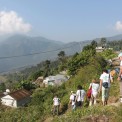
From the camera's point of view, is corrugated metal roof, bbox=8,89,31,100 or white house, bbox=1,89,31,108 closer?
corrugated metal roof, bbox=8,89,31,100

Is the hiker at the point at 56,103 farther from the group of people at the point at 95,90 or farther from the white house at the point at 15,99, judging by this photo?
the white house at the point at 15,99

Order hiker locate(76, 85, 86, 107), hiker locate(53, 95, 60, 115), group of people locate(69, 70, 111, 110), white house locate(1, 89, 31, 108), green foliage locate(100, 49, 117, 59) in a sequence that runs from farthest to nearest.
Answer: white house locate(1, 89, 31, 108), green foliage locate(100, 49, 117, 59), hiker locate(53, 95, 60, 115), hiker locate(76, 85, 86, 107), group of people locate(69, 70, 111, 110)

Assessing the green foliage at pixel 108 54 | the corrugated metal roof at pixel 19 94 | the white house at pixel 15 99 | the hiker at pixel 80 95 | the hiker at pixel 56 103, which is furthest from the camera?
the white house at pixel 15 99

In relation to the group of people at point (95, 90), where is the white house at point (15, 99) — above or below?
below

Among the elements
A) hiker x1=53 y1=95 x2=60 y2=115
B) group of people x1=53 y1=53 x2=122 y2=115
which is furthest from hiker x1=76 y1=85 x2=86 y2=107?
hiker x1=53 y1=95 x2=60 y2=115

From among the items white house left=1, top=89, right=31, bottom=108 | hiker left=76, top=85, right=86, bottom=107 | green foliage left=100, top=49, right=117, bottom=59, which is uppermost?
hiker left=76, top=85, right=86, bottom=107

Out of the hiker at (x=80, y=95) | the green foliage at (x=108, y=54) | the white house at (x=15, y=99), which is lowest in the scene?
the white house at (x=15, y=99)

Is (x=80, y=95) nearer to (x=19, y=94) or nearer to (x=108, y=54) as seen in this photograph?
(x=108, y=54)

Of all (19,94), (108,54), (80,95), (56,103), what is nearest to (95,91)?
(80,95)

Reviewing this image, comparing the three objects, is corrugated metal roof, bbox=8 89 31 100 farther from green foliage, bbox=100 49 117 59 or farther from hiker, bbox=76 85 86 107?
→ hiker, bbox=76 85 86 107

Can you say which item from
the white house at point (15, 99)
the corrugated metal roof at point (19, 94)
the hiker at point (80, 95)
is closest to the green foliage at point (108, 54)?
the corrugated metal roof at point (19, 94)

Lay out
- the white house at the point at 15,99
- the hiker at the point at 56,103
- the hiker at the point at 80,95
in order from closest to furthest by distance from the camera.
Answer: the hiker at the point at 80,95 < the hiker at the point at 56,103 < the white house at the point at 15,99

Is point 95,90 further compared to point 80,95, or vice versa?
point 80,95

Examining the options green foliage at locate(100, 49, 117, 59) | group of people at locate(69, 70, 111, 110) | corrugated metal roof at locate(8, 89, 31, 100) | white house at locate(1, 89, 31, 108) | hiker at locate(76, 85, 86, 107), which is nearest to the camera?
group of people at locate(69, 70, 111, 110)
